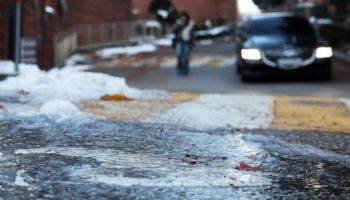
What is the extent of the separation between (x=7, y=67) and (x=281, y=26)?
635 cm

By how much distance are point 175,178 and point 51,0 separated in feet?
45.4

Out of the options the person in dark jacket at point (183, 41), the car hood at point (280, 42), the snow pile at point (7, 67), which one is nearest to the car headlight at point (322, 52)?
the car hood at point (280, 42)

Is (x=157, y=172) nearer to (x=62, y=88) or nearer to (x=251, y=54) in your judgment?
(x=62, y=88)

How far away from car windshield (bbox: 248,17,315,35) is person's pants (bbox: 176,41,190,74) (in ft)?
6.09

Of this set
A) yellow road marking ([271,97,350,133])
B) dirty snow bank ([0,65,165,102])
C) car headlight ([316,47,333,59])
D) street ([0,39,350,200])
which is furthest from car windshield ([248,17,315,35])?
dirty snow bank ([0,65,165,102])

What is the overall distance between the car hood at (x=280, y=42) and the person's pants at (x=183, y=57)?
7.32 ft

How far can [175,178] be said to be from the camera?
5.75 m

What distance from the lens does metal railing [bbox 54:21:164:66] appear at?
907 inches

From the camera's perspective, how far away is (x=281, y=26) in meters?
16.1

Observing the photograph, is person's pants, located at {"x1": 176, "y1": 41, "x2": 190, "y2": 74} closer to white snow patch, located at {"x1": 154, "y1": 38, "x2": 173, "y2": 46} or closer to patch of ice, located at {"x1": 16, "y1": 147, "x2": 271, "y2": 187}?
patch of ice, located at {"x1": 16, "y1": 147, "x2": 271, "y2": 187}

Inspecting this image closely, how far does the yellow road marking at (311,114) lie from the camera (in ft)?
29.9

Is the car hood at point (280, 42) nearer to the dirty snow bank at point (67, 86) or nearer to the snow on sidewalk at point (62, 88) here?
the snow on sidewalk at point (62, 88)

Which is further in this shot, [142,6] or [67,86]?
[142,6]

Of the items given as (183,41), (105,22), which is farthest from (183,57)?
(105,22)
